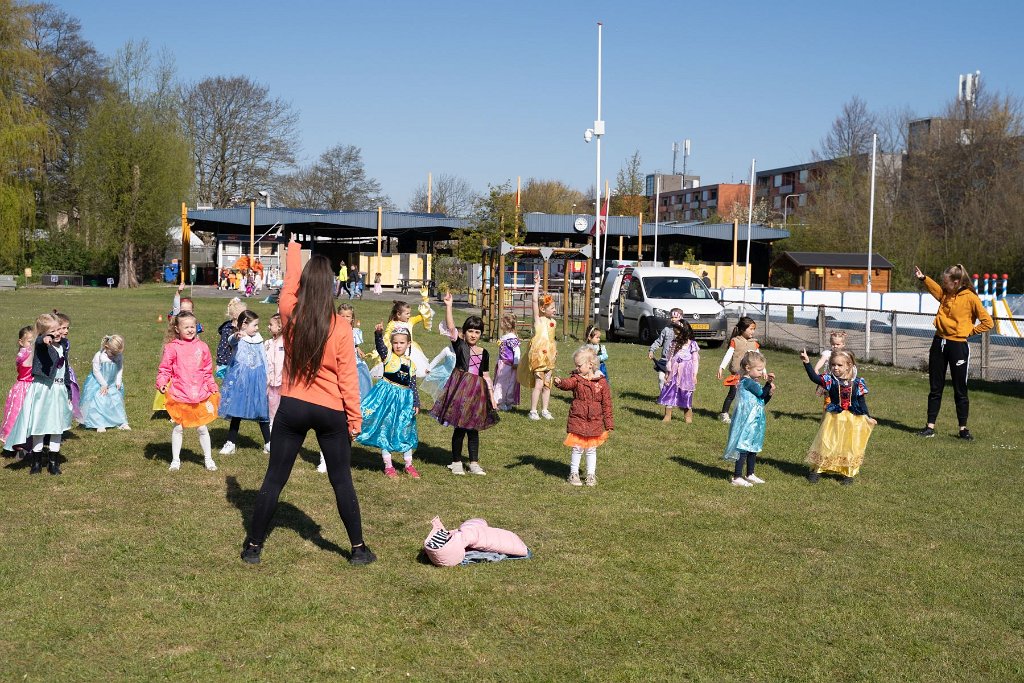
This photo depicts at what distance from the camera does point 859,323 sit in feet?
85.7

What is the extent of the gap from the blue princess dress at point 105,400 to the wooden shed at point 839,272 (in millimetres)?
46859

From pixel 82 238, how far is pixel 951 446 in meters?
59.3

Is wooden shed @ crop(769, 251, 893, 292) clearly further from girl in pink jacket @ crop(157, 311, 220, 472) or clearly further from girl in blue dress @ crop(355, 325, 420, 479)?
girl in pink jacket @ crop(157, 311, 220, 472)

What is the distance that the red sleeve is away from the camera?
6.45 meters

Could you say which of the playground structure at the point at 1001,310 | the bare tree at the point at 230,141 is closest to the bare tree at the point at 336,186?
the bare tree at the point at 230,141

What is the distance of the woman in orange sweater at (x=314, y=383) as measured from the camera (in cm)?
632

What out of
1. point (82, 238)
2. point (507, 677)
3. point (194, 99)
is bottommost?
point (507, 677)

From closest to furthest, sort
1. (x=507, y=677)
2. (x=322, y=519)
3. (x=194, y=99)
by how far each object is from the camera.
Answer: (x=507, y=677), (x=322, y=519), (x=194, y=99)

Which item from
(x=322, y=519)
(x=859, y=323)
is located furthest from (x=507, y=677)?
(x=859, y=323)

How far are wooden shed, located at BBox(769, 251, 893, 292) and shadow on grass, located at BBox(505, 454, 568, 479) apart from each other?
46.0 meters

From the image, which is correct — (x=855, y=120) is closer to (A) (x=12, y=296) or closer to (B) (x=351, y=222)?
(B) (x=351, y=222)

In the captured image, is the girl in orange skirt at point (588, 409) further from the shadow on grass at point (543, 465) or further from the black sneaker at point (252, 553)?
the black sneaker at point (252, 553)

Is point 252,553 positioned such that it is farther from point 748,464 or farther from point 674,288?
point 674,288

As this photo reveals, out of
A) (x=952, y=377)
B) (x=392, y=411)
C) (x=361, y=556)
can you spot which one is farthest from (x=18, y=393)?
(x=952, y=377)
